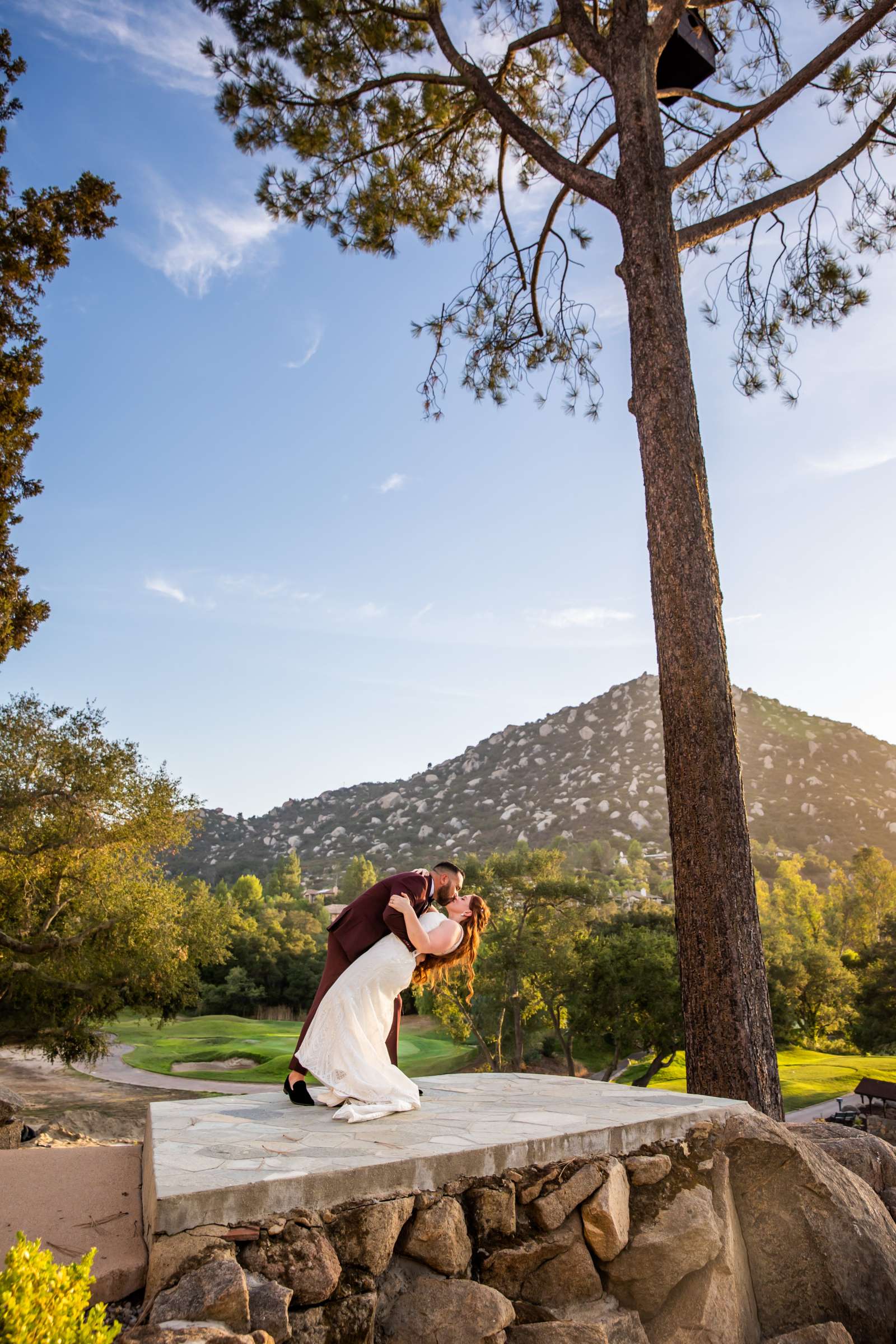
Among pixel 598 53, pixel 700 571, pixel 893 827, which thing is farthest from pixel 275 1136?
pixel 893 827

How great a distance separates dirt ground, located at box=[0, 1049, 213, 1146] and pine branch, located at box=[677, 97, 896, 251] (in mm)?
9569

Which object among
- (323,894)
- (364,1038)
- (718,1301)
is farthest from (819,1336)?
(323,894)

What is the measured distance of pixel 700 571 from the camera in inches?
264

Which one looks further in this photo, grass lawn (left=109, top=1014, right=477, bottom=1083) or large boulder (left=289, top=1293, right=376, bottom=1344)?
grass lawn (left=109, top=1014, right=477, bottom=1083)

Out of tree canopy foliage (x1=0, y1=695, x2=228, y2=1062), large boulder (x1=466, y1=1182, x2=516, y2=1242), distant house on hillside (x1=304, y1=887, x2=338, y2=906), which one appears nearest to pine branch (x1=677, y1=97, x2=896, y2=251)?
large boulder (x1=466, y1=1182, x2=516, y2=1242)

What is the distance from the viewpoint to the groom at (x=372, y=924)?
458 cm

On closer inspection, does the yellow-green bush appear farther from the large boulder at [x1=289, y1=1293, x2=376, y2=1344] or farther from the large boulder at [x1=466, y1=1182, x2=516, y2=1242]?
the large boulder at [x1=466, y1=1182, x2=516, y2=1242]

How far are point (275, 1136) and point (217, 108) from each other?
1066cm

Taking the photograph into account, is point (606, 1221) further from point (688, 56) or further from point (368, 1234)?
point (688, 56)

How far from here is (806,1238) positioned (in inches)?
151

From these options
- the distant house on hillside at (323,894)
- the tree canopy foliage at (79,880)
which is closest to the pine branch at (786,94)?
the tree canopy foliage at (79,880)

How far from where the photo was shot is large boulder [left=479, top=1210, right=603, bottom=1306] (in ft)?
10.3

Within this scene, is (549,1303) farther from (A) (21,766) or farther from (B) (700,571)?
(A) (21,766)

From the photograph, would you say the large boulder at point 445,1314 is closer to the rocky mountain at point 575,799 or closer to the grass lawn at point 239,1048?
the grass lawn at point 239,1048
